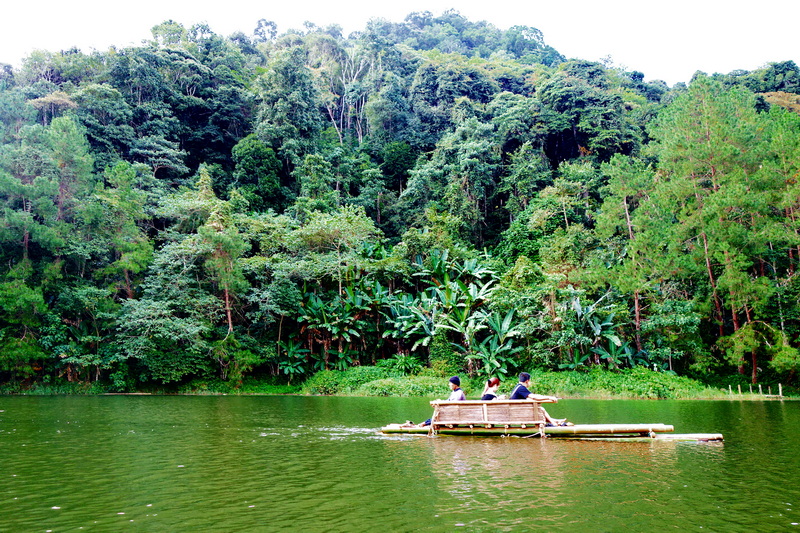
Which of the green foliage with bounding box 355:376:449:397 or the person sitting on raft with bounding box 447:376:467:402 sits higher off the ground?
the person sitting on raft with bounding box 447:376:467:402

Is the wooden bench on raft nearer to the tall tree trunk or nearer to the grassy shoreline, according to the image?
the grassy shoreline

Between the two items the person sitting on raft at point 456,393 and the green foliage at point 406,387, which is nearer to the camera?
the person sitting on raft at point 456,393

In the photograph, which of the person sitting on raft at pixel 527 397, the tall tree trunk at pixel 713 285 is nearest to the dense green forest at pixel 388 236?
the tall tree trunk at pixel 713 285

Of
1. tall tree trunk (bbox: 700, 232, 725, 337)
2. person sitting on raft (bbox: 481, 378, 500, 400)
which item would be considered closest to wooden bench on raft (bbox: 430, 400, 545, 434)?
person sitting on raft (bbox: 481, 378, 500, 400)

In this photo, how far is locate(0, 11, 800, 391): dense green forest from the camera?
2247 cm

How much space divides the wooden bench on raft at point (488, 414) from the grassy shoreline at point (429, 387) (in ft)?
37.3

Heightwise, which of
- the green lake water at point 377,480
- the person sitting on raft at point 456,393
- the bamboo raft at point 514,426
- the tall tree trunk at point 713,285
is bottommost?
the green lake water at point 377,480

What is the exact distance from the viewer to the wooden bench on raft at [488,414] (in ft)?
33.6

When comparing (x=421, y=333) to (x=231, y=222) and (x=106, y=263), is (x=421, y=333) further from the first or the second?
(x=106, y=263)

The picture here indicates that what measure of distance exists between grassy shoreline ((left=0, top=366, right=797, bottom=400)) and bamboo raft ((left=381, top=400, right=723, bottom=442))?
37.1 ft

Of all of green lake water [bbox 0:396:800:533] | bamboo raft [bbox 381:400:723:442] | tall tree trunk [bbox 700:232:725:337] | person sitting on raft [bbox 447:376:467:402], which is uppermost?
tall tree trunk [bbox 700:232:725:337]

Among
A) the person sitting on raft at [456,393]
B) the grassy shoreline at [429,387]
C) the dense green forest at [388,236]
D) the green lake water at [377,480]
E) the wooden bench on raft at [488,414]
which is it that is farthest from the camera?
the dense green forest at [388,236]

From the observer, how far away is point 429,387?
22.8m

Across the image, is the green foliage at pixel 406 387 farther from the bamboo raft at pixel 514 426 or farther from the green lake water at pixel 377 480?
the bamboo raft at pixel 514 426
